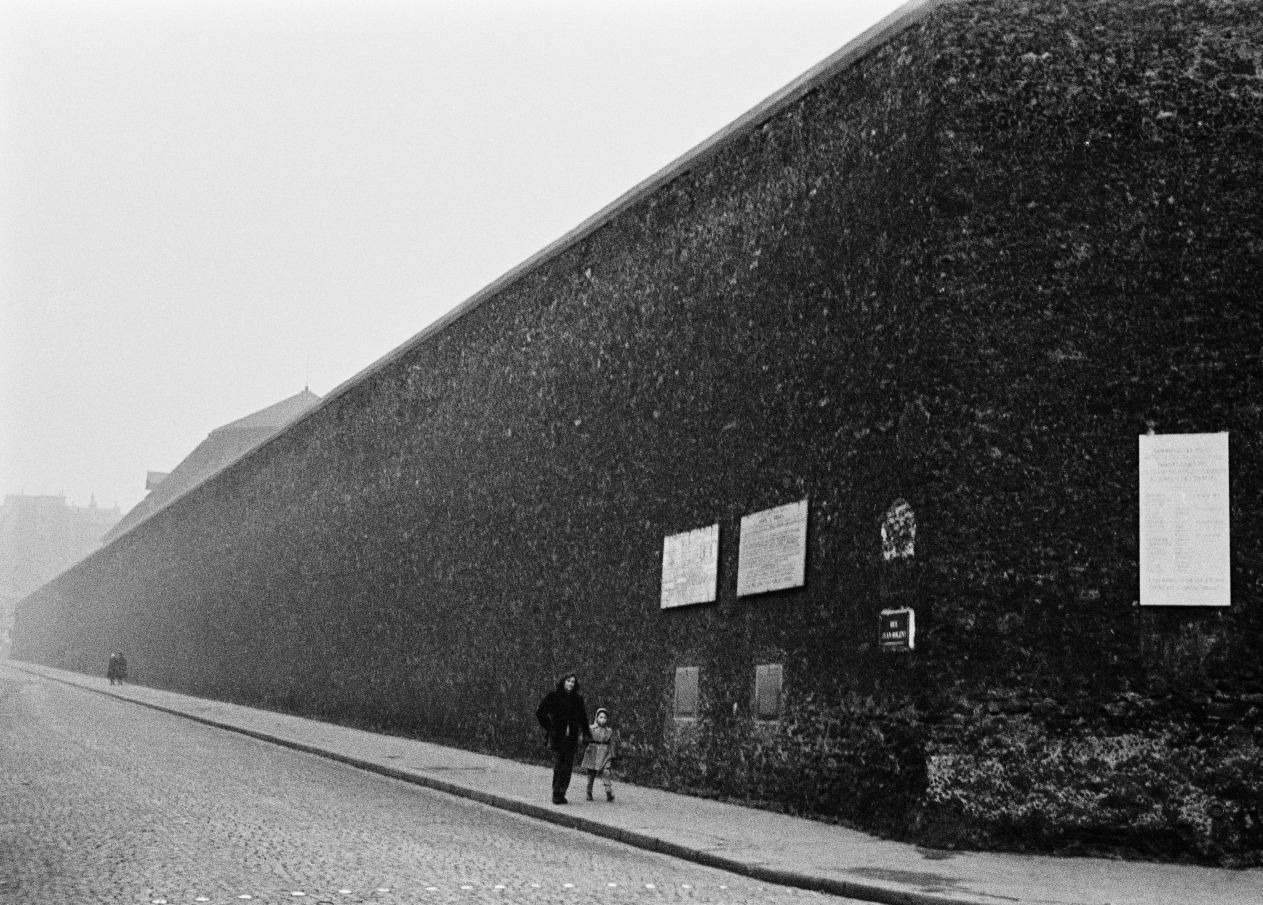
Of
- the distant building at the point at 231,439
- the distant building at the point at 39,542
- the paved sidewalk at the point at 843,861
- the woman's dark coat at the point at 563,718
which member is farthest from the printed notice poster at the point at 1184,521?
the distant building at the point at 39,542

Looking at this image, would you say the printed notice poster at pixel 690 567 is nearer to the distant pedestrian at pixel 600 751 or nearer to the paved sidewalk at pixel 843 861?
the distant pedestrian at pixel 600 751

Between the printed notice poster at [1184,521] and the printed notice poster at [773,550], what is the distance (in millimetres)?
3268

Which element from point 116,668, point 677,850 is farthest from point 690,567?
point 116,668

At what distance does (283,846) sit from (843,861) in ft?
13.3

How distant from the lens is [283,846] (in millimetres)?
10938

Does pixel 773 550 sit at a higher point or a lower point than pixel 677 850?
higher

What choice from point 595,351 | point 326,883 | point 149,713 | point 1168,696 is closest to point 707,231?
point 595,351

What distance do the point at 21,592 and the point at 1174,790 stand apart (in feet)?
484

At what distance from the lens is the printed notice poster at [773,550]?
14062mm

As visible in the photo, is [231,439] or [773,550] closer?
[773,550]

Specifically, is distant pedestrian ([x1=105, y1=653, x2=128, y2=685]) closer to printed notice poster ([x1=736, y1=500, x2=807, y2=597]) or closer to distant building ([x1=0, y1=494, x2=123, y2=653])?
printed notice poster ([x1=736, y1=500, x2=807, y2=597])

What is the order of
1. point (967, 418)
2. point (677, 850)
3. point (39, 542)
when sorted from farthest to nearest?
point (39, 542), point (967, 418), point (677, 850)

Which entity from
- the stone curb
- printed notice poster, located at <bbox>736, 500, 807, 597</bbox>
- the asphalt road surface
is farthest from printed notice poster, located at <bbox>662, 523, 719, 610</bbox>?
the asphalt road surface

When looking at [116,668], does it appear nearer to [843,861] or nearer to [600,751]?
[600,751]
